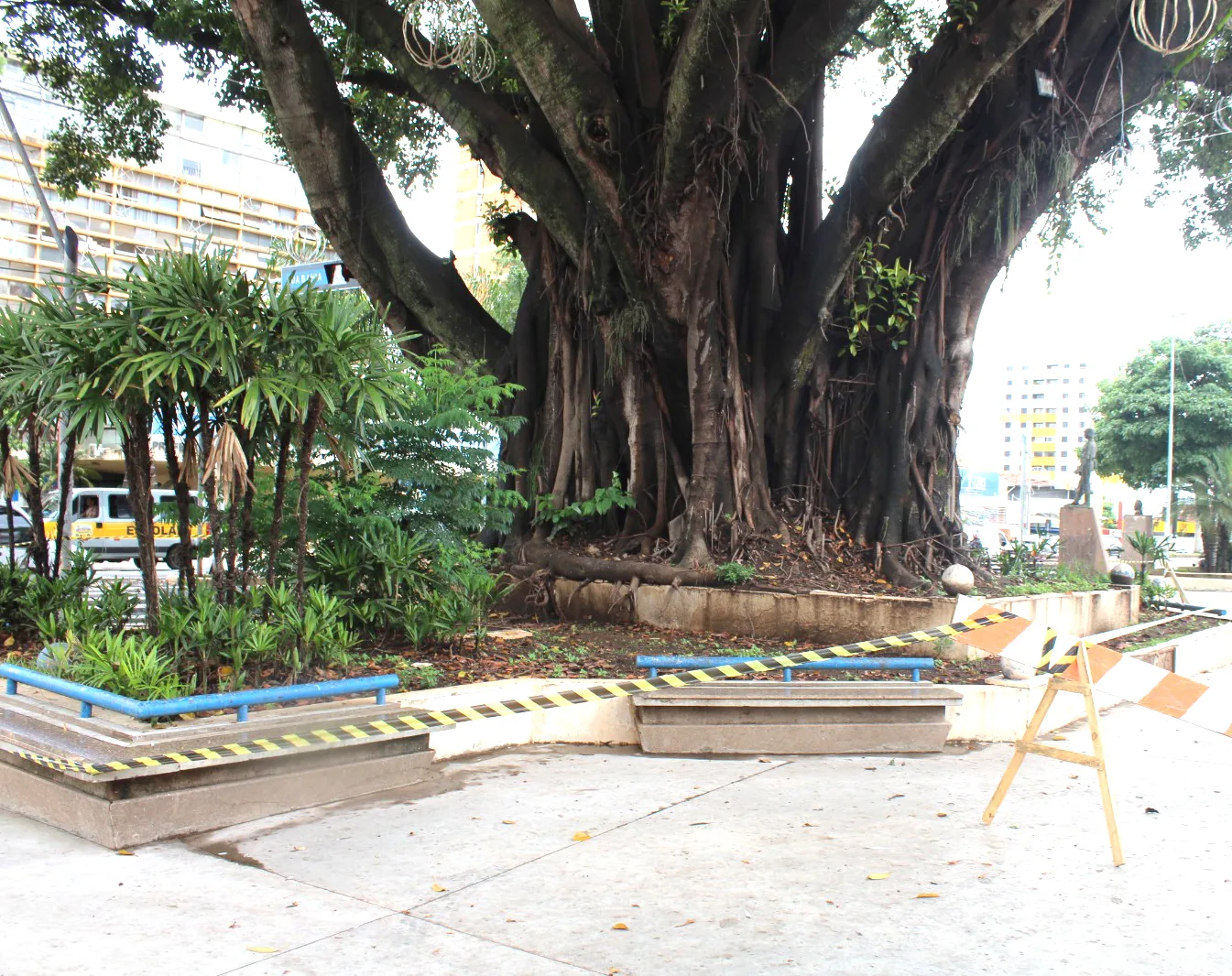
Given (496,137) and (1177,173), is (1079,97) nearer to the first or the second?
(1177,173)

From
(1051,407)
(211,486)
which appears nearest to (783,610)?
(211,486)

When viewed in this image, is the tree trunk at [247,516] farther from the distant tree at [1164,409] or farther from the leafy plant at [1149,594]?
the distant tree at [1164,409]

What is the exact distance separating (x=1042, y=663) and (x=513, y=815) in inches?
106

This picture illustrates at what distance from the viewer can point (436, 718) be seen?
219 inches

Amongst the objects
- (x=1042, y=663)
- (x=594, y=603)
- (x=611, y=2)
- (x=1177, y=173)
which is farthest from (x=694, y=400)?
(x=1177, y=173)

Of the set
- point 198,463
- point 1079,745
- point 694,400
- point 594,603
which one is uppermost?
point 694,400

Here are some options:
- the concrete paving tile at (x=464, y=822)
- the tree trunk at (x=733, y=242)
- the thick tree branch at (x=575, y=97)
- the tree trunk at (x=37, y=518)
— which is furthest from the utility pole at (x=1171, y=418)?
the tree trunk at (x=37, y=518)

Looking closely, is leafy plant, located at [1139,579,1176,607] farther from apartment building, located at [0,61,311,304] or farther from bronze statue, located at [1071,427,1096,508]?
apartment building, located at [0,61,311,304]

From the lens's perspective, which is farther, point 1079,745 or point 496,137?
point 496,137

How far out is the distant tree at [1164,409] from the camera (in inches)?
1442

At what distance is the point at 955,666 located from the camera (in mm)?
8352

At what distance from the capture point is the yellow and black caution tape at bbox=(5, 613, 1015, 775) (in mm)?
4539

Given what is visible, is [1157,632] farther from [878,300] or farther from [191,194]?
[191,194]

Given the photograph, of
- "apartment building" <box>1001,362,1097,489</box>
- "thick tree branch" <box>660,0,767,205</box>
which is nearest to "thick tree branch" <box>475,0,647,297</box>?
"thick tree branch" <box>660,0,767,205</box>
